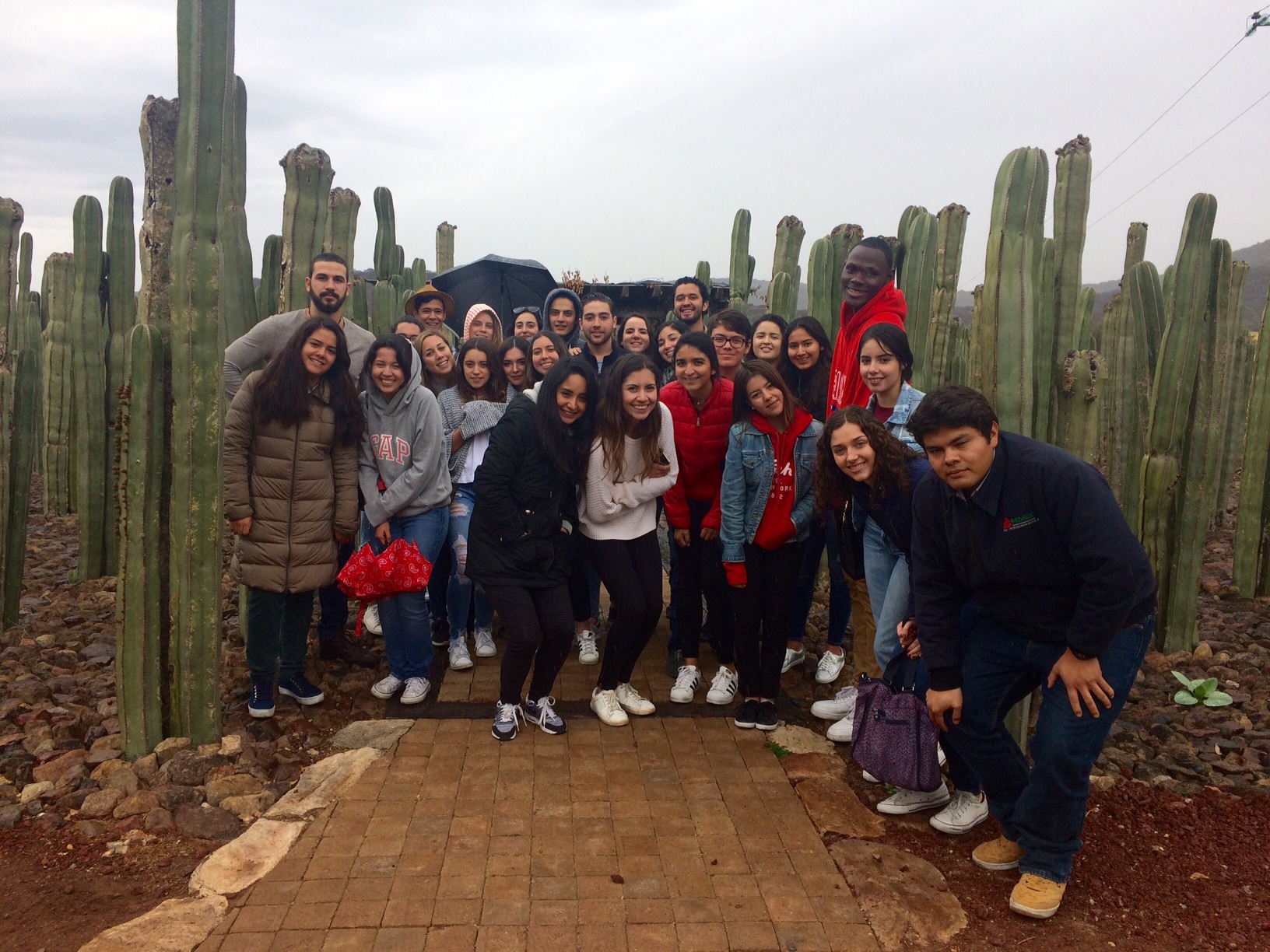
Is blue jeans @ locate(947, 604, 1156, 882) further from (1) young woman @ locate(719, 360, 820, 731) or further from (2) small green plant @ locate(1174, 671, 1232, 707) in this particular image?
(2) small green plant @ locate(1174, 671, 1232, 707)

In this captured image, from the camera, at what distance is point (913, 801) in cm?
341

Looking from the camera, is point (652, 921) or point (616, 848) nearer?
point (652, 921)

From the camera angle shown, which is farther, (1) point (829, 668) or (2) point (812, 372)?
(1) point (829, 668)

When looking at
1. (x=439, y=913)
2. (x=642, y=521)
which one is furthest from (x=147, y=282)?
(x=439, y=913)

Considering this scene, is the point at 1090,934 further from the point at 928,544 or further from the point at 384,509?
the point at 384,509

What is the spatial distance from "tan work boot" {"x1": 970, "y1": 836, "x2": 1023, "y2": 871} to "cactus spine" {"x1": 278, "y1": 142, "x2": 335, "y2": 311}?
5134 millimetres

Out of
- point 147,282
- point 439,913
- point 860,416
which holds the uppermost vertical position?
point 147,282

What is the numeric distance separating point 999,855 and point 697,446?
2204 mm

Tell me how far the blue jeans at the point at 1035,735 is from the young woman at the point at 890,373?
0.63 m

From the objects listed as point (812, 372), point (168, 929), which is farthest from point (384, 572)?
point (812, 372)

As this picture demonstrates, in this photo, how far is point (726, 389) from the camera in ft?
14.2

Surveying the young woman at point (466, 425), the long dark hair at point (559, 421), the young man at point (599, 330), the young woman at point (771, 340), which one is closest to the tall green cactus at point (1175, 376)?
the young woman at point (771, 340)

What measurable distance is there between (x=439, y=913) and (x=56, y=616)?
432cm

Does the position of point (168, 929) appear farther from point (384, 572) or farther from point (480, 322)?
point (480, 322)
